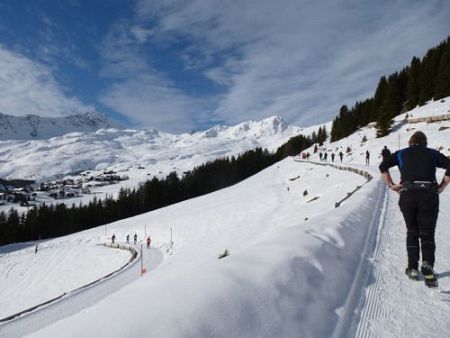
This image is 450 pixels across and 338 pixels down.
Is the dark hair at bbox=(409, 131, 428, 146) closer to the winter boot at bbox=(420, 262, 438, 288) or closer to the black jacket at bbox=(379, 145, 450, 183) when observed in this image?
the black jacket at bbox=(379, 145, 450, 183)

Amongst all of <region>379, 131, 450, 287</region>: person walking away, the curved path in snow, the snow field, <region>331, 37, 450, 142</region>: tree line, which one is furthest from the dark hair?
<region>331, 37, 450, 142</region>: tree line

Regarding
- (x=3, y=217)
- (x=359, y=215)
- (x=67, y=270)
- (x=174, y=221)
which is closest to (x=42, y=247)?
(x=67, y=270)

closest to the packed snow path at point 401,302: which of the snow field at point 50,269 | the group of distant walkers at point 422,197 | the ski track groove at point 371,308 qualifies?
the ski track groove at point 371,308

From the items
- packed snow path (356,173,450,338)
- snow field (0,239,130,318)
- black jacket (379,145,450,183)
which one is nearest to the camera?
packed snow path (356,173,450,338)

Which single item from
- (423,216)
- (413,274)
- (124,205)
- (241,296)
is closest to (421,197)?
(423,216)

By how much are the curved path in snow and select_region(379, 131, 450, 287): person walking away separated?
1807cm

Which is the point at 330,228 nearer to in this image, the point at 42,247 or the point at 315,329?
the point at 315,329

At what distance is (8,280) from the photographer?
41.2 metres

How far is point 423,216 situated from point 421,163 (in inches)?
32.8

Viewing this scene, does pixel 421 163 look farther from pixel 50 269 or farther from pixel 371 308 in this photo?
pixel 50 269

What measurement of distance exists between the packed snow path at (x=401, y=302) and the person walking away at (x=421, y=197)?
329mm

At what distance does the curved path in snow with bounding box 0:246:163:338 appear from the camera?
1696 cm

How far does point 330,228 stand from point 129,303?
548cm

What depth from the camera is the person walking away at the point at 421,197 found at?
5027mm
